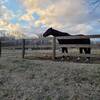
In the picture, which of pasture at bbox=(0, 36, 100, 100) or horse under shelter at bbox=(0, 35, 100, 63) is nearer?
pasture at bbox=(0, 36, 100, 100)

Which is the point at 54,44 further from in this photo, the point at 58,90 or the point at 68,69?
the point at 58,90

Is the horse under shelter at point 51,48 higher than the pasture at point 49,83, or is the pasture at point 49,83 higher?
the horse under shelter at point 51,48

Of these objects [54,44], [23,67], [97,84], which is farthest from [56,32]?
[97,84]

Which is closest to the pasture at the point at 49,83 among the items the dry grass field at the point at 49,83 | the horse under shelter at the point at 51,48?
the dry grass field at the point at 49,83

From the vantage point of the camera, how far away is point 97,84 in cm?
808

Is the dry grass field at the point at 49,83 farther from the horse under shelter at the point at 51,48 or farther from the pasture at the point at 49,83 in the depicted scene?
the horse under shelter at the point at 51,48

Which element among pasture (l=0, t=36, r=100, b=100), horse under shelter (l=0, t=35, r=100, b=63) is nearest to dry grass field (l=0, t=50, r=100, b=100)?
pasture (l=0, t=36, r=100, b=100)

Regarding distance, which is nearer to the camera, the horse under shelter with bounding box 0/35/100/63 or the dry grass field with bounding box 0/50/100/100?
the dry grass field with bounding box 0/50/100/100

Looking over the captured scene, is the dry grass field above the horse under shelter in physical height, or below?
below

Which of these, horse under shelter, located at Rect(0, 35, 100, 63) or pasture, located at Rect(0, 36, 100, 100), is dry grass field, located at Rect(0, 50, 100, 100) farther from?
horse under shelter, located at Rect(0, 35, 100, 63)

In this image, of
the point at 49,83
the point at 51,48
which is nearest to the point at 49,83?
the point at 49,83

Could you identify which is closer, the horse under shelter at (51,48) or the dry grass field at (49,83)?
the dry grass field at (49,83)

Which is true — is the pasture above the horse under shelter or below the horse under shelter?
below

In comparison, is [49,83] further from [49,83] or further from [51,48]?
[51,48]
